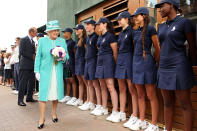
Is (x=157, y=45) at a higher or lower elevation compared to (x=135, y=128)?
higher

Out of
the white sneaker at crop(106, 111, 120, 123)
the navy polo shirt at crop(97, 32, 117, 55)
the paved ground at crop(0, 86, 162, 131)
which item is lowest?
the paved ground at crop(0, 86, 162, 131)

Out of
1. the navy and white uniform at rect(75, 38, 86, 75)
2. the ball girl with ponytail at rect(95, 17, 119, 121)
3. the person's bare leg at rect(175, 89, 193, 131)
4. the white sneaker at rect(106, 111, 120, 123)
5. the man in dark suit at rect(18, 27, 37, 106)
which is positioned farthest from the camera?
the man in dark suit at rect(18, 27, 37, 106)

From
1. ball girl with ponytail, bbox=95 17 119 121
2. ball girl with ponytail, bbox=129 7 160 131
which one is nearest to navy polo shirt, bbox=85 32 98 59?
ball girl with ponytail, bbox=95 17 119 121

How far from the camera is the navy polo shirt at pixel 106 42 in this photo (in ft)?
14.0

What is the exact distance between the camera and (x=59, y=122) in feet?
13.3

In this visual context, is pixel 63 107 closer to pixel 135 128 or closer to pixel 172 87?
pixel 135 128

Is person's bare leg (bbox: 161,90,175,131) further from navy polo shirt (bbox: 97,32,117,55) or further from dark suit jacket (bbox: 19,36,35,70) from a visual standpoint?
dark suit jacket (bbox: 19,36,35,70)

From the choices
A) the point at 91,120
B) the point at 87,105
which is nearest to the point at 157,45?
the point at 91,120

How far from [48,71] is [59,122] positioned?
3.51 feet

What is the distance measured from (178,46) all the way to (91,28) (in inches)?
105

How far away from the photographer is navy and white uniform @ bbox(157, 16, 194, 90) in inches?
101

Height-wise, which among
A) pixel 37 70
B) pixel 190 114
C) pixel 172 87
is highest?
pixel 37 70

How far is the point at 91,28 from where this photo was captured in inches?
194

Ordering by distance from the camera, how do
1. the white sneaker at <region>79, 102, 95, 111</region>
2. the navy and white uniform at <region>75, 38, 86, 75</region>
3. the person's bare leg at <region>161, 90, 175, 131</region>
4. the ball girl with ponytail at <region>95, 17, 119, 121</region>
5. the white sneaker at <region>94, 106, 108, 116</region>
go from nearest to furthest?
the person's bare leg at <region>161, 90, 175, 131</region> < the ball girl with ponytail at <region>95, 17, 119, 121</region> < the white sneaker at <region>94, 106, 108, 116</region> < the white sneaker at <region>79, 102, 95, 111</region> < the navy and white uniform at <region>75, 38, 86, 75</region>
